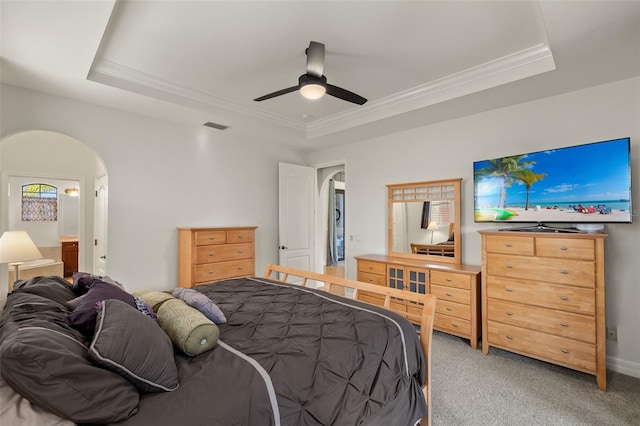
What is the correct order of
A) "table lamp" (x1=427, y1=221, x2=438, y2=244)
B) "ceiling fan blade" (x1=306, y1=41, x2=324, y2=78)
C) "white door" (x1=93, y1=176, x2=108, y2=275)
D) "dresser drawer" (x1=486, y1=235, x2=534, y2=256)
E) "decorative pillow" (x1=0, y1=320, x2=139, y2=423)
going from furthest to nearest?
"table lamp" (x1=427, y1=221, x2=438, y2=244) < "white door" (x1=93, y1=176, x2=108, y2=275) < "dresser drawer" (x1=486, y1=235, x2=534, y2=256) < "ceiling fan blade" (x1=306, y1=41, x2=324, y2=78) < "decorative pillow" (x1=0, y1=320, x2=139, y2=423)

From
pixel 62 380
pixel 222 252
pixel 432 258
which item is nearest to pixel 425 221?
pixel 432 258

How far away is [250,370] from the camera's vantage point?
1269 millimetres

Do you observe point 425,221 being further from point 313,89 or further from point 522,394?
point 313,89

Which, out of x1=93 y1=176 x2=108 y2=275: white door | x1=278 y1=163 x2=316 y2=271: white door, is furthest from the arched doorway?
x1=278 y1=163 x2=316 y2=271: white door

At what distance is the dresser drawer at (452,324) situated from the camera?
319 cm

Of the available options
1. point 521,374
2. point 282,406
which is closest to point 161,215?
point 282,406

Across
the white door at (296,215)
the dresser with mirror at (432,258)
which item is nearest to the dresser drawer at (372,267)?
the dresser with mirror at (432,258)

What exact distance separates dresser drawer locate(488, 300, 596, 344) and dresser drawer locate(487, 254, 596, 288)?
0.90 feet

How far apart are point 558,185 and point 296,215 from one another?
3.53m

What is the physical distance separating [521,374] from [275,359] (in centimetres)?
→ 245

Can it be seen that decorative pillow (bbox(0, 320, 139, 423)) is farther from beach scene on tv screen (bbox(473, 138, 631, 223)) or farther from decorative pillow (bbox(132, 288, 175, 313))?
beach scene on tv screen (bbox(473, 138, 631, 223))

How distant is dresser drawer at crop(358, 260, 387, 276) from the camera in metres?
3.92

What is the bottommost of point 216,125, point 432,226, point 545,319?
point 545,319

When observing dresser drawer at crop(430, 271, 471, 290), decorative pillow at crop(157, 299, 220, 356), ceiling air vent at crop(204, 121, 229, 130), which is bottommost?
dresser drawer at crop(430, 271, 471, 290)
